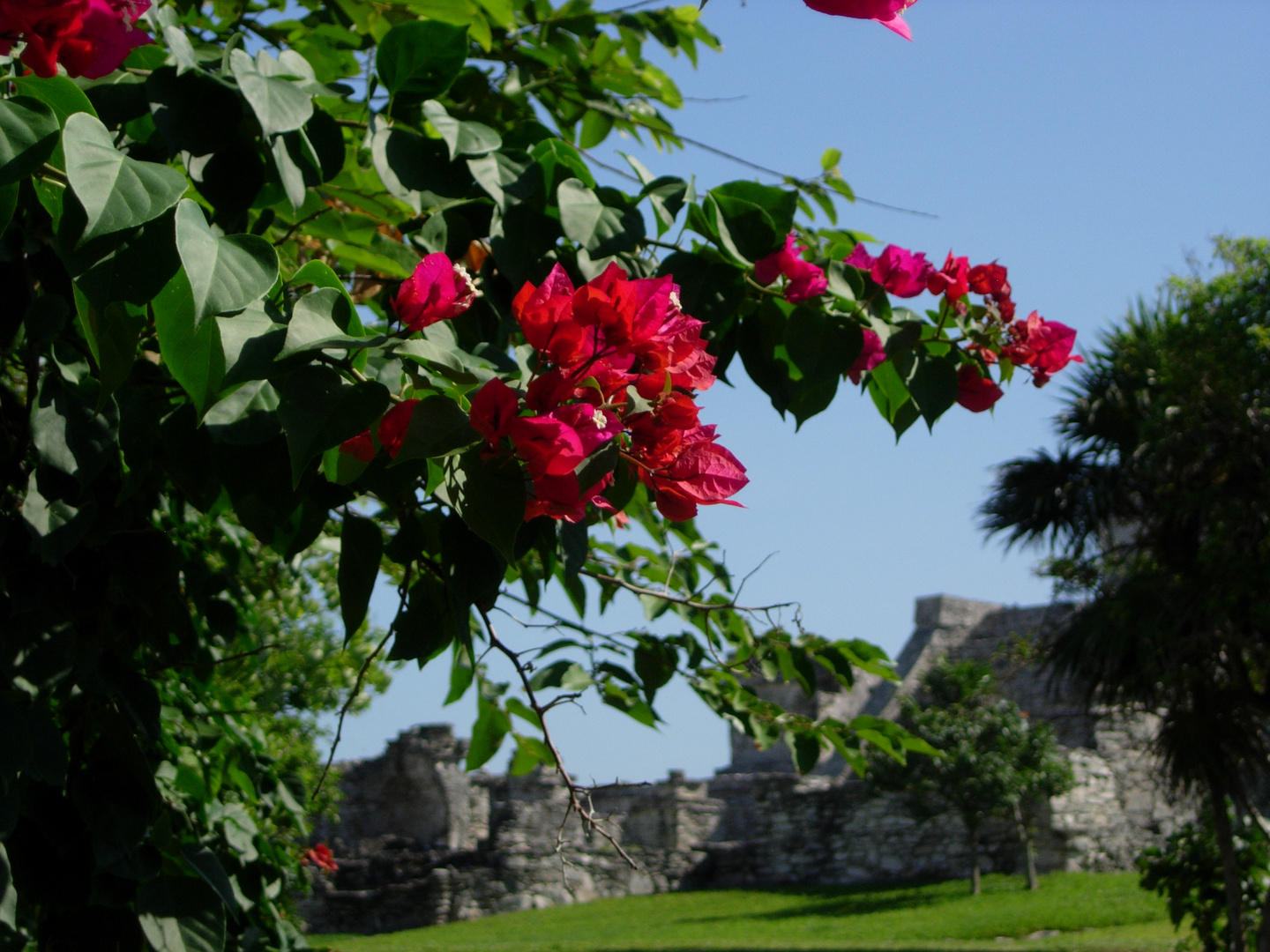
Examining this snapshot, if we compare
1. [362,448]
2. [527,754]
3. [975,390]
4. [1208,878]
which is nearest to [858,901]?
[1208,878]

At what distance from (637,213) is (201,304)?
0.77 meters

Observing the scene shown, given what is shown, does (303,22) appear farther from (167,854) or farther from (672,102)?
(167,854)

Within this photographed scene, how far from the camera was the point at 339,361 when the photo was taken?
2.97 feet

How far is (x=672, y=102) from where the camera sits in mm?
2762

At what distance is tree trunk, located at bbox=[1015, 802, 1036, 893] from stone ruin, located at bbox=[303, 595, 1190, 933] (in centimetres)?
25

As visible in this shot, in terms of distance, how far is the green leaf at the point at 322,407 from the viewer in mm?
869

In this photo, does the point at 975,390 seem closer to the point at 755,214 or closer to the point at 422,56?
the point at 755,214

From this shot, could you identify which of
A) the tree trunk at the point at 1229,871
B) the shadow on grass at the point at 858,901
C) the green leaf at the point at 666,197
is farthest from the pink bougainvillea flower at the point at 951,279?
the shadow on grass at the point at 858,901

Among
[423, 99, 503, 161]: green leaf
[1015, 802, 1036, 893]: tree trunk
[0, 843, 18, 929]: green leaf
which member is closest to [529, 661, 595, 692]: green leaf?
[0, 843, 18, 929]: green leaf

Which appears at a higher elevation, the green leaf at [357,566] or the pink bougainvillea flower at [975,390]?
the pink bougainvillea flower at [975,390]

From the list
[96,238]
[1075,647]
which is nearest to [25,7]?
[96,238]

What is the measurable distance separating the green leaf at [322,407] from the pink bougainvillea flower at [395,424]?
48 mm

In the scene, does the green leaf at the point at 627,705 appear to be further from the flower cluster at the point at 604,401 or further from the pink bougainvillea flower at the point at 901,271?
the flower cluster at the point at 604,401

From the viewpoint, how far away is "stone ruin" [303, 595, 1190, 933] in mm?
14633
